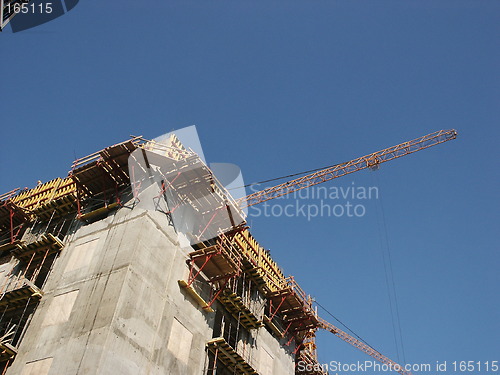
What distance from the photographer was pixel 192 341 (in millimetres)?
32062

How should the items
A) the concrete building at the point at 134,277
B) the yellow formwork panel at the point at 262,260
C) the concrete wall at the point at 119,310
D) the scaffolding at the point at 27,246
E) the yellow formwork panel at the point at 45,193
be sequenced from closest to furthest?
the concrete wall at the point at 119,310, the concrete building at the point at 134,277, the scaffolding at the point at 27,246, the yellow formwork panel at the point at 45,193, the yellow formwork panel at the point at 262,260

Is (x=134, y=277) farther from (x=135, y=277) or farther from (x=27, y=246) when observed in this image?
(x=27, y=246)

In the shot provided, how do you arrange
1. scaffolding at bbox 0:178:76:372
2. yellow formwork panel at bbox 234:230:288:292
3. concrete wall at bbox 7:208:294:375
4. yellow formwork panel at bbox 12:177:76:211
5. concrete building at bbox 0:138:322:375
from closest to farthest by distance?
concrete wall at bbox 7:208:294:375, concrete building at bbox 0:138:322:375, scaffolding at bbox 0:178:76:372, yellow formwork panel at bbox 12:177:76:211, yellow formwork panel at bbox 234:230:288:292

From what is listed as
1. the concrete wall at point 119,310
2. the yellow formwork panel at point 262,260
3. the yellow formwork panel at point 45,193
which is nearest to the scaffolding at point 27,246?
the yellow formwork panel at point 45,193

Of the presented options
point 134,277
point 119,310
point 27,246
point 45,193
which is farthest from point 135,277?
point 45,193

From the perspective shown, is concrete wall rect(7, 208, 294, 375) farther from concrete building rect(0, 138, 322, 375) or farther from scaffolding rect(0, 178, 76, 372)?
scaffolding rect(0, 178, 76, 372)

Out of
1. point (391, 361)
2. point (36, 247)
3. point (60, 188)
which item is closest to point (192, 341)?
point (36, 247)

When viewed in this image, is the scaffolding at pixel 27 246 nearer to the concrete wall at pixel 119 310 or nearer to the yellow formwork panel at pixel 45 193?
the yellow formwork panel at pixel 45 193

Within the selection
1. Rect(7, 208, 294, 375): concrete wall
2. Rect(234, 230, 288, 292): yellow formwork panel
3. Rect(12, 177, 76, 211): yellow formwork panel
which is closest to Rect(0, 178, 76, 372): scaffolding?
Rect(12, 177, 76, 211): yellow formwork panel

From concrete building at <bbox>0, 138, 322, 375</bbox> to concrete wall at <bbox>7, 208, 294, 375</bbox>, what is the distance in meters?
0.07

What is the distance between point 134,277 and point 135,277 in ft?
0.25

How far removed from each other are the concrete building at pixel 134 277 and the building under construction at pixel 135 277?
8cm

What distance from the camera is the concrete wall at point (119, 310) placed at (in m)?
26.8

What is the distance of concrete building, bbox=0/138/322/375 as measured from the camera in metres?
28.0
